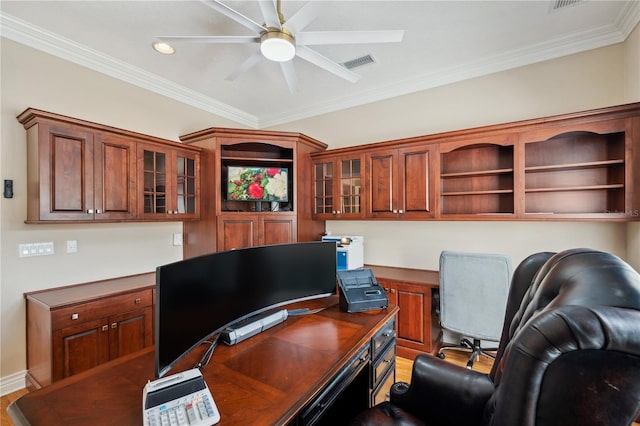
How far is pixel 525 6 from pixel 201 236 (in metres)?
3.77

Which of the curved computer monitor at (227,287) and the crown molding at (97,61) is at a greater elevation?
the crown molding at (97,61)

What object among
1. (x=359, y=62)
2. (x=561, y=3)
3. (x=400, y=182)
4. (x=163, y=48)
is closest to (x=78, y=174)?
(x=163, y=48)

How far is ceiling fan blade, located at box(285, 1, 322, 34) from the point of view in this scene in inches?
66.7

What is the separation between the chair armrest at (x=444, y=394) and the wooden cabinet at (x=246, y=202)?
90.5 inches

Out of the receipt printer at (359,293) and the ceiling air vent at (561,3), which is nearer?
the receipt printer at (359,293)

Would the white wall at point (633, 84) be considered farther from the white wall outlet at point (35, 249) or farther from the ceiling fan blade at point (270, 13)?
the white wall outlet at point (35, 249)

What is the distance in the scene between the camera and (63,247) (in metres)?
2.64

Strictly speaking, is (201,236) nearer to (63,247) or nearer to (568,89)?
(63,247)

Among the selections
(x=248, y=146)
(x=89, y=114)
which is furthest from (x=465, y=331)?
(x=89, y=114)

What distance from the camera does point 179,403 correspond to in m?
0.88

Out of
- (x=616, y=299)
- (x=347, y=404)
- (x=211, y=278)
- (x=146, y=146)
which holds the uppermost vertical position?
(x=146, y=146)

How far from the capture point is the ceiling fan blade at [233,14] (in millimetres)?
1659

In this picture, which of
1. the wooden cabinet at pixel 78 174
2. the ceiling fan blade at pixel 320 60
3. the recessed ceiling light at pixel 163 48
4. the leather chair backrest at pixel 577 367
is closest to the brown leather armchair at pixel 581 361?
the leather chair backrest at pixel 577 367

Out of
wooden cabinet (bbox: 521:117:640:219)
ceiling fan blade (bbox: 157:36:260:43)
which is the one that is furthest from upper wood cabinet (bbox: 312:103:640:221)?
ceiling fan blade (bbox: 157:36:260:43)
